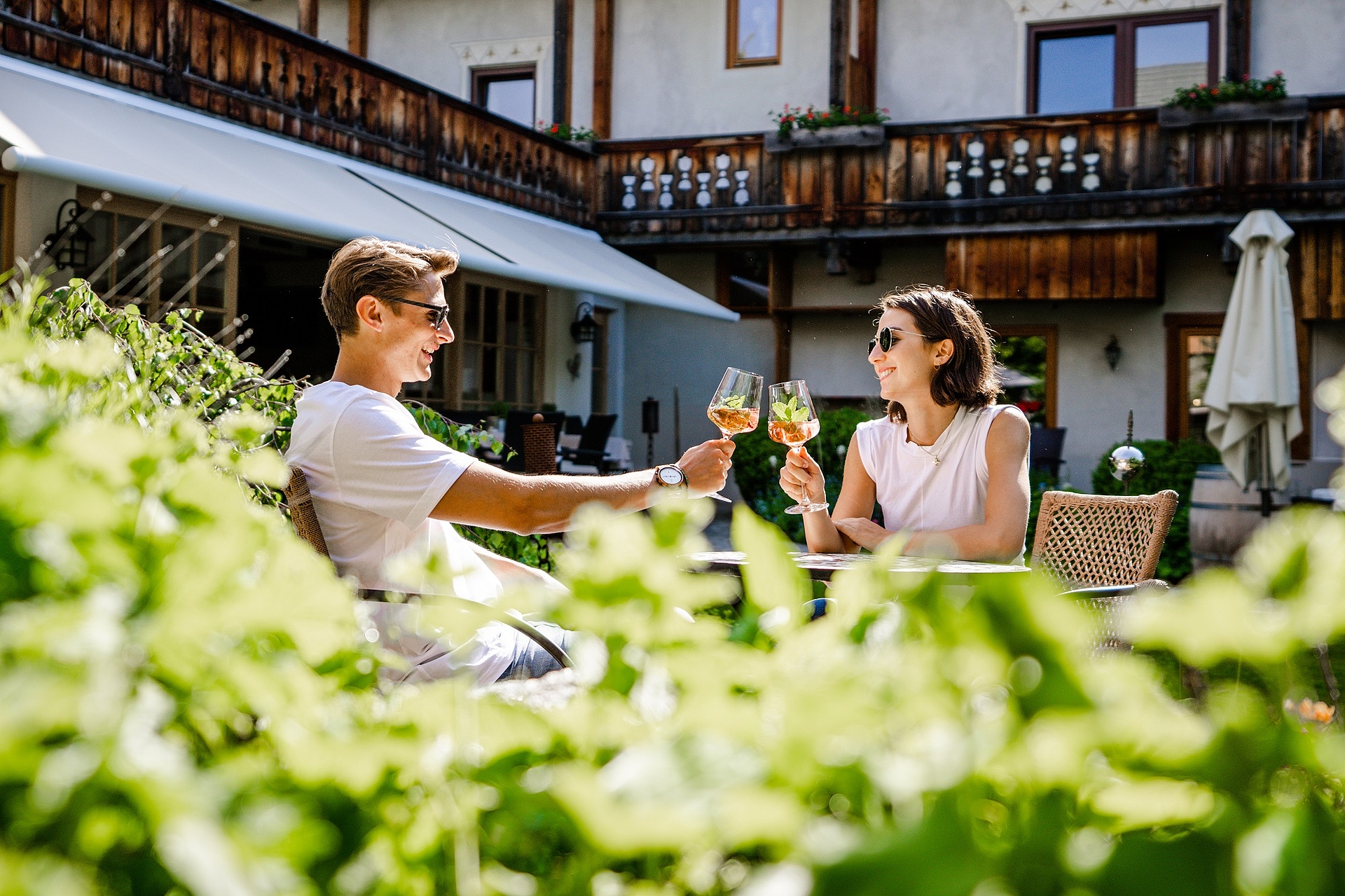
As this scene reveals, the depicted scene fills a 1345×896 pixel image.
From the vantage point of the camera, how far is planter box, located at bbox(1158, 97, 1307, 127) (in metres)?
10.4

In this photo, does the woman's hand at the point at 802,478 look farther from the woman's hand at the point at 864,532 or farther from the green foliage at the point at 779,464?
the green foliage at the point at 779,464

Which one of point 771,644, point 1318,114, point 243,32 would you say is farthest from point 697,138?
point 771,644

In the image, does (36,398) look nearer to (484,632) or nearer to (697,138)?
(484,632)

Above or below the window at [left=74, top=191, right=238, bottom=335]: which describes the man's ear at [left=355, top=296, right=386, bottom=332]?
below

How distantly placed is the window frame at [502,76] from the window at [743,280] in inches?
116

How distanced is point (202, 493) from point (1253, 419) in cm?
827

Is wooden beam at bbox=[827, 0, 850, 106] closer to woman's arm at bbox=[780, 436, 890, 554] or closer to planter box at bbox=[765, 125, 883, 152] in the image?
planter box at bbox=[765, 125, 883, 152]

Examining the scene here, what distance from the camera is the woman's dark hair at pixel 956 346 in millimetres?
3236

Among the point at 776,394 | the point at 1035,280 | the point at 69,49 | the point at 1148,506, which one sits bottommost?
the point at 1148,506

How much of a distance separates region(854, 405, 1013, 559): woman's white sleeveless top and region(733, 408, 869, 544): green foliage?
216 inches

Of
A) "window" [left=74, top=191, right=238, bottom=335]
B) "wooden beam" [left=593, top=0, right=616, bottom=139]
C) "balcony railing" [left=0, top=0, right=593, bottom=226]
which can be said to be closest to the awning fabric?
"balcony railing" [left=0, top=0, right=593, bottom=226]

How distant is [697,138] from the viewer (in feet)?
41.2

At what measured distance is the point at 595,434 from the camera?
1144 centimetres

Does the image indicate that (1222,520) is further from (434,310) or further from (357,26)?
(357,26)
